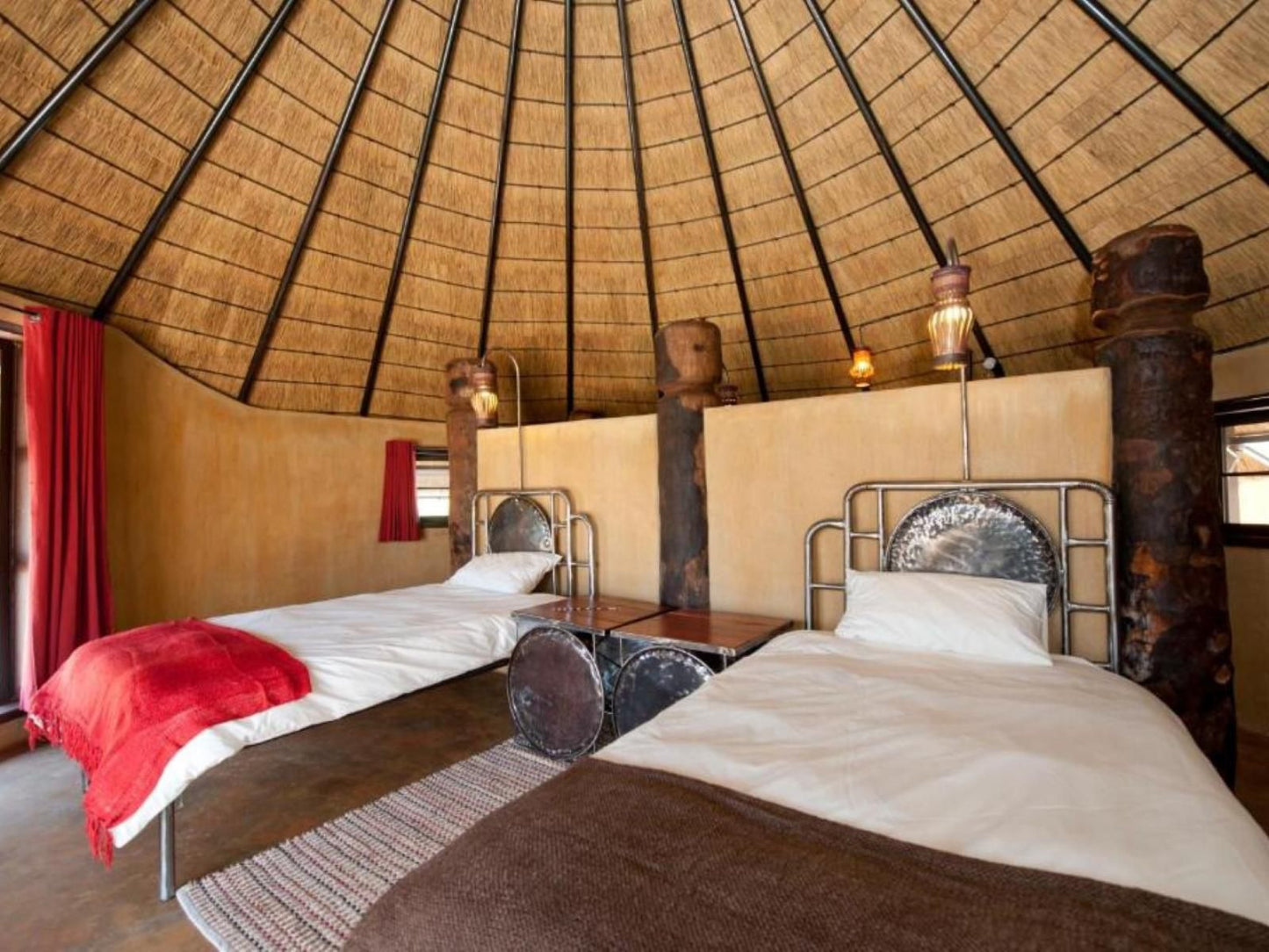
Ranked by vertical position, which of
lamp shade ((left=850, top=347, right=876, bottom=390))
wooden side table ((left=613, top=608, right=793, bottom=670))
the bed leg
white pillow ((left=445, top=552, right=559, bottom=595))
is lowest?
the bed leg

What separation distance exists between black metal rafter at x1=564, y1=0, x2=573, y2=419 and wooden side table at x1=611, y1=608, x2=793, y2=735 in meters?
3.19

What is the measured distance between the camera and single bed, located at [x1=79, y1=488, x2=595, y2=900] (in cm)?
205

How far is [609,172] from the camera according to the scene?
4406mm

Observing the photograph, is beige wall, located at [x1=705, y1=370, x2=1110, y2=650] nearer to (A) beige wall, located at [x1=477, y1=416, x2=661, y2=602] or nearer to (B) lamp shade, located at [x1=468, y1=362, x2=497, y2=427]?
(A) beige wall, located at [x1=477, y1=416, x2=661, y2=602]

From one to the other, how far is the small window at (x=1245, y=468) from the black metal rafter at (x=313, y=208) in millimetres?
5013

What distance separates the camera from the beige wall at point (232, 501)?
13.4 ft

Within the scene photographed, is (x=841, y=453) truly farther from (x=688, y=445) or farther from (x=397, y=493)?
(x=397, y=493)

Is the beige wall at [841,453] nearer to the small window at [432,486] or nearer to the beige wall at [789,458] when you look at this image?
the beige wall at [789,458]

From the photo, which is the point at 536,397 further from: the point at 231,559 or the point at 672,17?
the point at 672,17

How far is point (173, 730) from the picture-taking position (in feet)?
6.68

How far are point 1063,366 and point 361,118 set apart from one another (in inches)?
191

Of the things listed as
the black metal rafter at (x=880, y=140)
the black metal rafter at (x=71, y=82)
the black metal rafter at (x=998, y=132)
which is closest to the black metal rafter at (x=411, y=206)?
the black metal rafter at (x=71, y=82)

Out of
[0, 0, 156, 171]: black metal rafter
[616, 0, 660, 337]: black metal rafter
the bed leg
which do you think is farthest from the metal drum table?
[0, 0, 156, 171]: black metal rafter

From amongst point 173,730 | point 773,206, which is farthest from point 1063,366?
point 173,730
